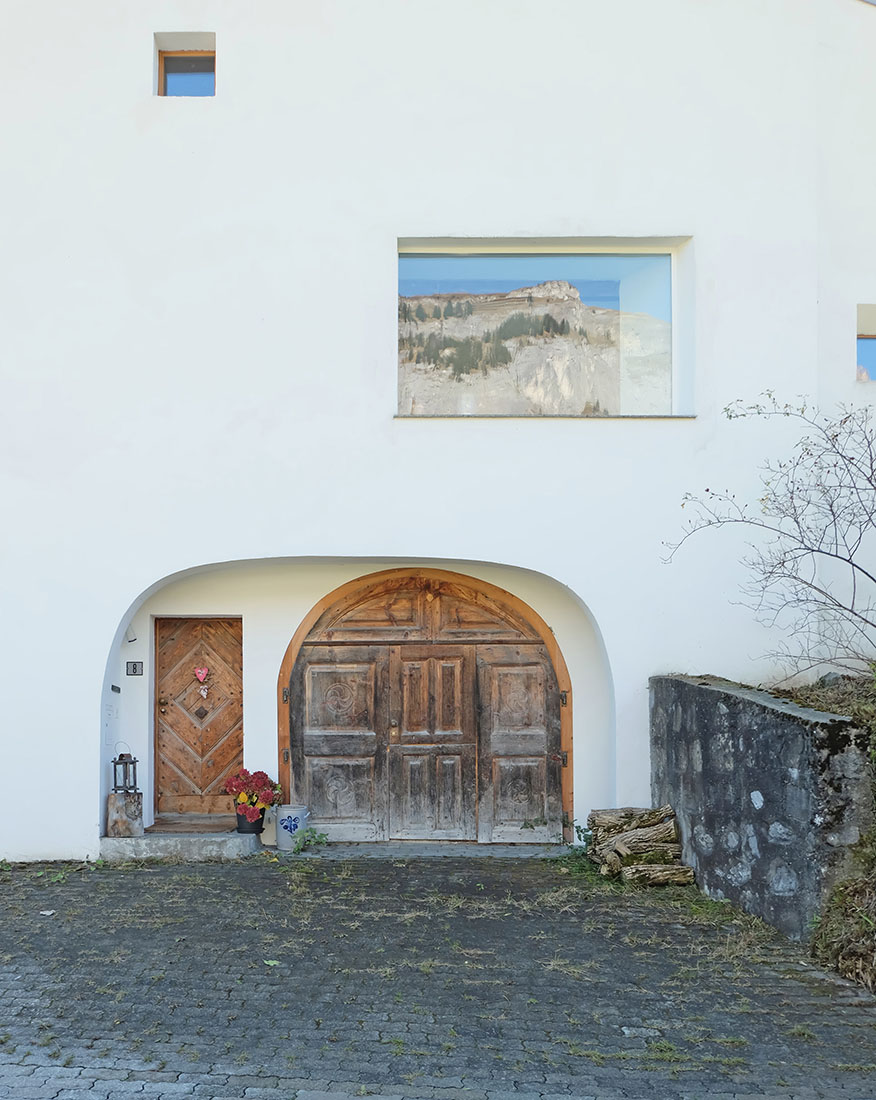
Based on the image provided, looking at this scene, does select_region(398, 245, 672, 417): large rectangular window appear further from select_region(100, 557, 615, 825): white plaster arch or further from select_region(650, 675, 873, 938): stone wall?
select_region(650, 675, 873, 938): stone wall

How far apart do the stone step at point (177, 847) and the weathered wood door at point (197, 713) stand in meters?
0.75

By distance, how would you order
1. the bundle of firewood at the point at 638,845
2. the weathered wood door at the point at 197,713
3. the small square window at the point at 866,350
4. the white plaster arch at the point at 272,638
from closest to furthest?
the bundle of firewood at the point at 638,845 < the white plaster arch at the point at 272,638 < the small square window at the point at 866,350 < the weathered wood door at the point at 197,713

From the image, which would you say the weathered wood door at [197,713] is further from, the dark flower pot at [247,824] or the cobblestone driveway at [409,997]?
the cobblestone driveway at [409,997]

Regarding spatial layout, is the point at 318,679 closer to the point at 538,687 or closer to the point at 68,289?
the point at 538,687

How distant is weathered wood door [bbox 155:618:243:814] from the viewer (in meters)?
8.05

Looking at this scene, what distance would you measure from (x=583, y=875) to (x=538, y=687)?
1654mm

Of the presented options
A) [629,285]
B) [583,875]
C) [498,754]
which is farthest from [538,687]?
[629,285]

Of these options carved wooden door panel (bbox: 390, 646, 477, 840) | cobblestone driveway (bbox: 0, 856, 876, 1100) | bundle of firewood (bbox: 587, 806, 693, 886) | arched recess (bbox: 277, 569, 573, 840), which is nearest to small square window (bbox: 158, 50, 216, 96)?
arched recess (bbox: 277, 569, 573, 840)

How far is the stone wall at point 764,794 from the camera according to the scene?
16.1 feet

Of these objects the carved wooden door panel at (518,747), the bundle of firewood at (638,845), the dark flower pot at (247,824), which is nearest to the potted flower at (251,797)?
the dark flower pot at (247,824)

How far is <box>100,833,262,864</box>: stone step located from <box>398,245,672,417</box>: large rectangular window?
11.7 ft

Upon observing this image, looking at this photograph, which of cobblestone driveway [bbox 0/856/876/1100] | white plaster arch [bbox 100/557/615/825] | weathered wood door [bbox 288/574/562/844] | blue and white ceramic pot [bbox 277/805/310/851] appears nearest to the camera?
cobblestone driveway [bbox 0/856/876/1100]

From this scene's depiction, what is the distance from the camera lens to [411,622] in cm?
800

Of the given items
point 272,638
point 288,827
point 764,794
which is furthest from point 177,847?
point 764,794
